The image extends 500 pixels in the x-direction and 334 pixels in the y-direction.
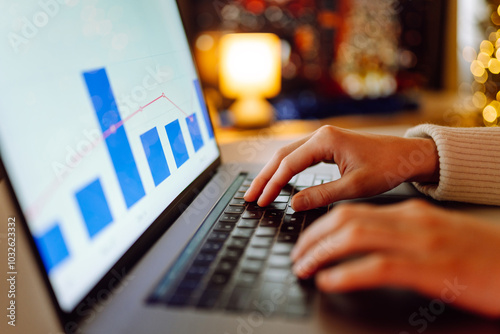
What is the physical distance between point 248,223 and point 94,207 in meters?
0.18

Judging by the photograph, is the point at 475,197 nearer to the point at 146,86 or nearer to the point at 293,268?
the point at 293,268

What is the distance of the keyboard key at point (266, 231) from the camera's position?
435 millimetres

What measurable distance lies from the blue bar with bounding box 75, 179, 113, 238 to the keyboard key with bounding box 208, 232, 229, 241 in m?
0.11

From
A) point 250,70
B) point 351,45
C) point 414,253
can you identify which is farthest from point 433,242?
point 351,45

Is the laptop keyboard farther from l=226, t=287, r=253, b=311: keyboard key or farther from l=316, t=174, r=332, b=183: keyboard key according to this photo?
l=316, t=174, r=332, b=183: keyboard key

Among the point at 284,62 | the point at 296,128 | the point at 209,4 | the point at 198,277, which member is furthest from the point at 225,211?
the point at 209,4

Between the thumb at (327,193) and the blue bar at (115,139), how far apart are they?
19cm

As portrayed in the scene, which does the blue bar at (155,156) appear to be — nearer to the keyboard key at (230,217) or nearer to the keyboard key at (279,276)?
the keyboard key at (230,217)

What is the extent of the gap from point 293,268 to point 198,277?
91 mm

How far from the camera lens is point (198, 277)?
36 cm

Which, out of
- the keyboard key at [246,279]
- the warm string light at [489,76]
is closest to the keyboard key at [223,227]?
the keyboard key at [246,279]

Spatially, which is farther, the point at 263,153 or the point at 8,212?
the point at 263,153

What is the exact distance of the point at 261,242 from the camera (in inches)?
16.4

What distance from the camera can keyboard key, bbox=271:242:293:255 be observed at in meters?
0.39
